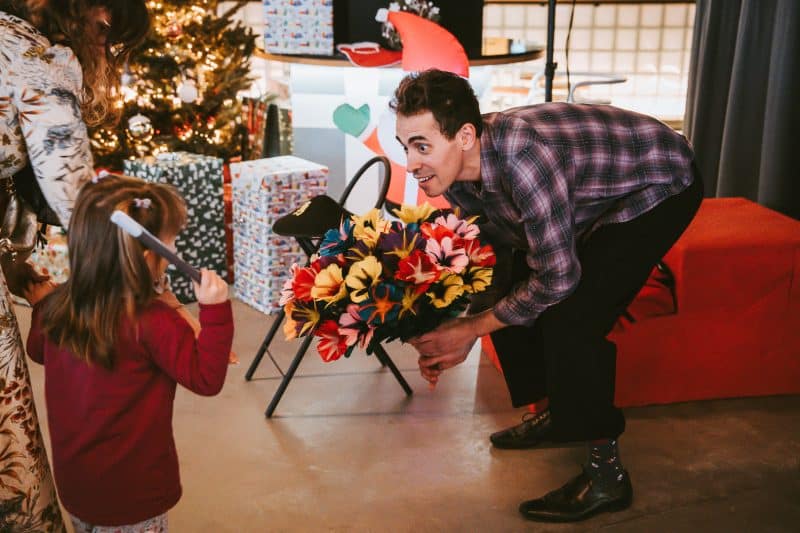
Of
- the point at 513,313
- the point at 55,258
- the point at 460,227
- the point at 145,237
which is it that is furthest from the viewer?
the point at 55,258

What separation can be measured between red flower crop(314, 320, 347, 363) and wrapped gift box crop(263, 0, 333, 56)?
2.64 meters

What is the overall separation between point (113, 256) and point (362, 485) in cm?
121

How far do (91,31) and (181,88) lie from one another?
2.51m

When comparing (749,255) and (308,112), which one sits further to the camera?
(308,112)

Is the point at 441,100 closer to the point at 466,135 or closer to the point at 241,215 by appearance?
the point at 466,135

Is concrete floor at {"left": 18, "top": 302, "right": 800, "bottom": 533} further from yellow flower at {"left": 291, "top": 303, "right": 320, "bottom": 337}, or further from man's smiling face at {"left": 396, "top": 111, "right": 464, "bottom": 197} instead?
man's smiling face at {"left": 396, "top": 111, "right": 464, "bottom": 197}

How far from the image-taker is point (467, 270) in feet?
6.76

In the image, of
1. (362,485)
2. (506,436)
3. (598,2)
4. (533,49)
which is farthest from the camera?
(598,2)

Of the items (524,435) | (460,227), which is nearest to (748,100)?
(524,435)

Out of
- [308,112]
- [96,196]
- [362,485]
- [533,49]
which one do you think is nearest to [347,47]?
[308,112]

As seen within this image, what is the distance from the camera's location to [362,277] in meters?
1.93

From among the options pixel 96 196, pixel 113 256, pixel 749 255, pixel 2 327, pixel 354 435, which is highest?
pixel 96 196

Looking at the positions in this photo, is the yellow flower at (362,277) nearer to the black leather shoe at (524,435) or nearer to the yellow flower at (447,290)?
the yellow flower at (447,290)

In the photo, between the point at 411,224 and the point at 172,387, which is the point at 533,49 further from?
the point at 172,387
